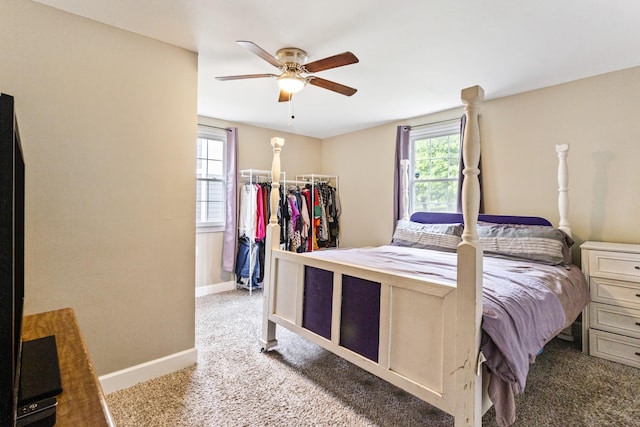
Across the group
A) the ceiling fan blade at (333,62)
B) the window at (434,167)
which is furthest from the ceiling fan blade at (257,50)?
the window at (434,167)

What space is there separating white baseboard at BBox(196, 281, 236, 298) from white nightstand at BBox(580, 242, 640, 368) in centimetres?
376

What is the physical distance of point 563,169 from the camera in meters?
2.68

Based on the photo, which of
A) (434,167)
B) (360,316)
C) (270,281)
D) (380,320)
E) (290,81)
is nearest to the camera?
(380,320)

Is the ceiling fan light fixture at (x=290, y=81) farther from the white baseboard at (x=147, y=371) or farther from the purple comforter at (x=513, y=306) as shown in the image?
the white baseboard at (x=147, y=371)

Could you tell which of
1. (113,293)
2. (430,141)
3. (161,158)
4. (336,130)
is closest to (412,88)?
(430,141)

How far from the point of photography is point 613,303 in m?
2.31

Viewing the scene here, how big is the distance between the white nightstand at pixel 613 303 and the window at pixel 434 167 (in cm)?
141

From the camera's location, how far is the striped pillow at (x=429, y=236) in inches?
121

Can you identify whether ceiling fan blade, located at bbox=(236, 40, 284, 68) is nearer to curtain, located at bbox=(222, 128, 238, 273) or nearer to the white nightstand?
curtain, located at bbox=(222, 128, 238, 273)

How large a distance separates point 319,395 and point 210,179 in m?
3.07

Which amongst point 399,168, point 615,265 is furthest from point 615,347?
point 399,168

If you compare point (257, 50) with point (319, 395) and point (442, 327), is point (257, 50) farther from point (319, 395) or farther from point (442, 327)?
point (319, 395)

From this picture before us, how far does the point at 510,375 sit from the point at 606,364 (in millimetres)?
1688

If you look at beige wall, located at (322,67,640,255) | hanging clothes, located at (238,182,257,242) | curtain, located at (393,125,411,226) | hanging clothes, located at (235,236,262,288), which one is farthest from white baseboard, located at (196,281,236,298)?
beige wall, located at (322,67,640,255)
